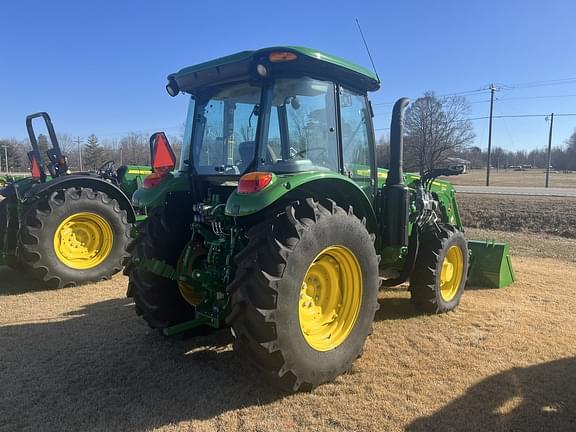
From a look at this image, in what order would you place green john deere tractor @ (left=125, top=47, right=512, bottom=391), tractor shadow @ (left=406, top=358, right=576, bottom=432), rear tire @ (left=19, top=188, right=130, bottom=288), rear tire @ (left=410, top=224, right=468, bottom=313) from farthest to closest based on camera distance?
rear tire @ (left=19, top=188, right=130, bottom=288), rear tire @ (left=410, top=224, right=468, bottom=313), green john deere tractor @ (left=125, top=47, right=512, bottom=391), tractor shadow @ (left=406, top=358, right=576, bottom=432)

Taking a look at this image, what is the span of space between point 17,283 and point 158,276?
391 centimetres

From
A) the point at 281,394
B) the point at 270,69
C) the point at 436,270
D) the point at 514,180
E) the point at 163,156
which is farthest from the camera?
the point at 514,180

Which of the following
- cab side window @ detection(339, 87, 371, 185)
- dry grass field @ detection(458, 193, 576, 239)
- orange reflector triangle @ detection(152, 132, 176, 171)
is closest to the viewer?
cab side window @ detection(339, 87, 371, 185)

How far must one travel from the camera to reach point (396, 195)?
14.3 ft

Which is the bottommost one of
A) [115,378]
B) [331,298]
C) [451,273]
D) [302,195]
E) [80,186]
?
[115,378]

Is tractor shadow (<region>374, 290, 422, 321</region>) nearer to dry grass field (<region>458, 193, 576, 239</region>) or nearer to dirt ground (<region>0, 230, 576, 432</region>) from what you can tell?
dirt ground (<region>0, 230, 576, 432</region>)

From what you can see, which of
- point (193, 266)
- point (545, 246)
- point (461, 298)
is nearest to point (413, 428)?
point (193, 266)

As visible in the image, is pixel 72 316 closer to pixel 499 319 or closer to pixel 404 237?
pixel 404 237

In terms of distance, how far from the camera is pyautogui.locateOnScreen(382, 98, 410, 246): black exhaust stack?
14.3ft

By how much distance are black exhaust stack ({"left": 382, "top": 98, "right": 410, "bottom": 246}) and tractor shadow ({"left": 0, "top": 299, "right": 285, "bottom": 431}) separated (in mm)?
1839

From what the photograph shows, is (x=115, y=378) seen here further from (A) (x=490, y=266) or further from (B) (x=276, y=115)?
(A) (x=490, y=266)

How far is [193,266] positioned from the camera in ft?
13.1

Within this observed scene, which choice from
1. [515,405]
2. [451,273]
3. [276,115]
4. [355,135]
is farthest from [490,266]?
[276,115]

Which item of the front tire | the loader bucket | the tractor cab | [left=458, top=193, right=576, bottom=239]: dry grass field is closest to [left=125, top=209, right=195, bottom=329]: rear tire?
the tractor cab
